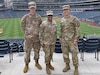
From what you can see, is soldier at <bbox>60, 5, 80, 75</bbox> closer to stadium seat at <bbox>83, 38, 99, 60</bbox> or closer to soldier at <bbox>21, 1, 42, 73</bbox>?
soldier at <bbox>21, 1, 42, 73</bbox>

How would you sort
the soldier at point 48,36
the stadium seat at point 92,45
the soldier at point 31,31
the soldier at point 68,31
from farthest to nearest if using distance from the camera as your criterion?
the stadium seat at point 92,45 < the soldier at point 31,31 < the soldier at point 48,36 < the soldier at point 68,31

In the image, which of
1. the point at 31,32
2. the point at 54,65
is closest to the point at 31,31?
the point at 31,32

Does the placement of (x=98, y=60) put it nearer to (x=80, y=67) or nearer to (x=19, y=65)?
(x=80, y=67)

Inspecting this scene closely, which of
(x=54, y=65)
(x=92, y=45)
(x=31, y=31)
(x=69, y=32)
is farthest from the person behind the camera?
(x=92, y=45)

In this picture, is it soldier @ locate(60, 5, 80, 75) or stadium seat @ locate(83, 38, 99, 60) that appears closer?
soldier @ locate(60, 5, 80, 75)

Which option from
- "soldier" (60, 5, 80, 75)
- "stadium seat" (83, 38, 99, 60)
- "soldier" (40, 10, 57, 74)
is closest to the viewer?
"soldier" (60, 5, 80, 75)

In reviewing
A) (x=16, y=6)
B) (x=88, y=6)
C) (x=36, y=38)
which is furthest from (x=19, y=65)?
(x=16, y=6)

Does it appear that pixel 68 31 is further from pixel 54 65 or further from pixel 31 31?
pixel 54 65

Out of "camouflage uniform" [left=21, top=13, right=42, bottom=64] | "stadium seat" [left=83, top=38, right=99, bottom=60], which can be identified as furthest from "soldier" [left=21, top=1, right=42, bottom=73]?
"stadium seat" [left=83, top=38, right=99, bottom=60]

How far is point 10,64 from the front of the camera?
10.3 meters

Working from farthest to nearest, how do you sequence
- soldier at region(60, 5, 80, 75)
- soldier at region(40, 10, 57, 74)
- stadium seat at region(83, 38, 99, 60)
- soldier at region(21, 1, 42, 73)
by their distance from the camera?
stadium seat at region(83, 38, 99, 60)
soldier at region(21, 1, 42, 73)
soldier at region(40, 10, 57, 74)
soldier at region(60, 5, 80, 75)

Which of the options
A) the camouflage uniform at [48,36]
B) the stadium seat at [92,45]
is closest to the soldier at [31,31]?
the camouflage uniform at [48,36]

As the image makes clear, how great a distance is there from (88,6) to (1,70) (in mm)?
94835

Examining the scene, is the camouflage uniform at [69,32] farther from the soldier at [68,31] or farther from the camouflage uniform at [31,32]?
the camouflage uniform at [31,32]
